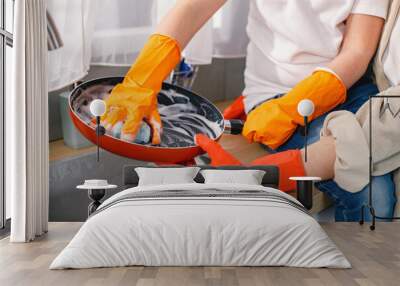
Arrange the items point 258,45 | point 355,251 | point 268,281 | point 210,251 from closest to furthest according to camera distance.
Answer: point 268,281 < point 210,251 < point 355,251 < point 258,45

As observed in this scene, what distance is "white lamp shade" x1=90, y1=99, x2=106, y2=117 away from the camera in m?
4.96

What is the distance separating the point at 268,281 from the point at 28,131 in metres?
2.03

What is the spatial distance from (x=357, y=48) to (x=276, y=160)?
103cm

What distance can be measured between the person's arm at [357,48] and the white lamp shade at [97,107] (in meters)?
1.72

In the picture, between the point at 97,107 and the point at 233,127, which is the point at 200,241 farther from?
the point at 233,127

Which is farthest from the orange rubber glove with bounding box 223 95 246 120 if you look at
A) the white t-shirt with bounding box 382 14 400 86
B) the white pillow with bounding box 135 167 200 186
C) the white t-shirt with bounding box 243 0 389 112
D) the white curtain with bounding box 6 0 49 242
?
the white curtain with bounding box 6 0 49 242

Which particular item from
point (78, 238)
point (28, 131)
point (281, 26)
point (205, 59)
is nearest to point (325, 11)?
point (281, 26)

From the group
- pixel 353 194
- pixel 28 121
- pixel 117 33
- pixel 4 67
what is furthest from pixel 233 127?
pixel 4 67

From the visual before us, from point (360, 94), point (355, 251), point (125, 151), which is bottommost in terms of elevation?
point (355, 251)

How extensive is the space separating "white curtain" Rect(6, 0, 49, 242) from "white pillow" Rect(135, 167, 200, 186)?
710 mm

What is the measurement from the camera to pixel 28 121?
4410 millimetres

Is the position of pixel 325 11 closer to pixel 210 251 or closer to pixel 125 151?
pixel 125 151

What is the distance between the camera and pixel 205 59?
5500 mm

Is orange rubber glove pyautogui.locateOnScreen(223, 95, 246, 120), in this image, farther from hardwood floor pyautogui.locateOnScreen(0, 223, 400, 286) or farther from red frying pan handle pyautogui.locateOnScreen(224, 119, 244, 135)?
hardwood floor pyautogui.locateOnScreen(0, 223, 400, 286)
